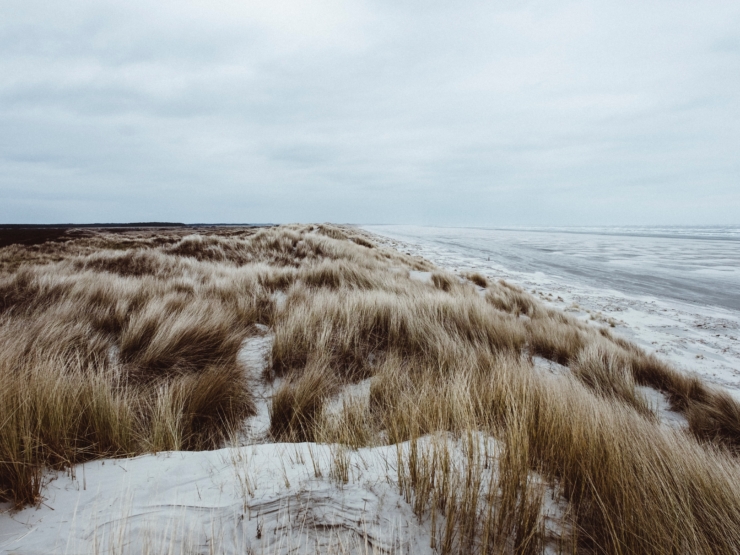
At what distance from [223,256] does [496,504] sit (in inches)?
387

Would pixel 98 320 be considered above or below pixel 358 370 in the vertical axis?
above

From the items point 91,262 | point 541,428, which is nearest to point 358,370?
point 541,428

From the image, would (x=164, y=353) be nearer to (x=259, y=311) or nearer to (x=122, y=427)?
(x=122, y=427)

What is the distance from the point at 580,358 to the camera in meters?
3.14

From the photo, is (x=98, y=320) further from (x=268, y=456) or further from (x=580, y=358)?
(x=580, y=358)

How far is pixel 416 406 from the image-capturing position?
1.64 m

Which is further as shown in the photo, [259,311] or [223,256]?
[223,256]

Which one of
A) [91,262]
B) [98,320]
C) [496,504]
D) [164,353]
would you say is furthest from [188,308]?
[91,262]

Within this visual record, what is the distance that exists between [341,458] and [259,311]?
9.42 ft

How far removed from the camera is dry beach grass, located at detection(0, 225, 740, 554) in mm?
1086

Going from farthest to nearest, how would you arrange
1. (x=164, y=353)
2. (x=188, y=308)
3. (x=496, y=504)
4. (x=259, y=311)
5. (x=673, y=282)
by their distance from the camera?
(x=673, y=282)
(x=259, y=311)
(x=188, y=308)
(x=164, y=353)
(x=496, y=504)

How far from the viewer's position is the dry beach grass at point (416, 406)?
1086mm

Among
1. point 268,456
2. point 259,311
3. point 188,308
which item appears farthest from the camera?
point 259,311

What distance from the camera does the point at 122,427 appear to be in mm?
1525
